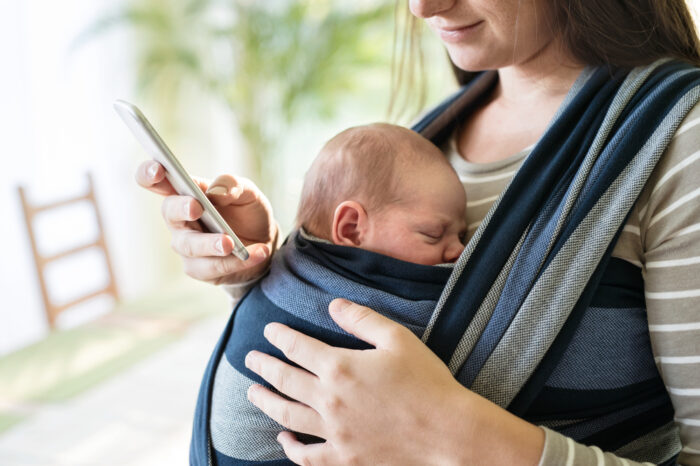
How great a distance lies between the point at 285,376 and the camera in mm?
831

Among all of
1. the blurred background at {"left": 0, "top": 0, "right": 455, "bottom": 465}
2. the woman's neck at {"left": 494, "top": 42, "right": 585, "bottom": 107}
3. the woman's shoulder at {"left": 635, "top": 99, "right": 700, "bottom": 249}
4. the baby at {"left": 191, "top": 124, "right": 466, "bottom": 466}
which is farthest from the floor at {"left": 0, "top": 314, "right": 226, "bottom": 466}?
the woman's shoulder at {"left": 635, "top": 99, "right": 700, "bottom": 249}

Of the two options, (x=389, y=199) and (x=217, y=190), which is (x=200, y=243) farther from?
(x=389, y=199)

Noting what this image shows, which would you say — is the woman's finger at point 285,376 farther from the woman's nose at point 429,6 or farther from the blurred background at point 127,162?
the blurred background at point 127,162

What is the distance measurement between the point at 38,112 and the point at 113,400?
65.2 inches

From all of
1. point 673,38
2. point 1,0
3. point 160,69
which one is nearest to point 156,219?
point 160,69

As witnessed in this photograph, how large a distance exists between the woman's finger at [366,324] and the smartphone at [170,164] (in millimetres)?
174

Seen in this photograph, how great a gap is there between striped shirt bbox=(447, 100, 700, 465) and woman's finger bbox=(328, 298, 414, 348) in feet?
0.70

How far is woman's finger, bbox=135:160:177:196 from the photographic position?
2.98 feet

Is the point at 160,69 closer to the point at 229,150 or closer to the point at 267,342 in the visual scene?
the point at 229,150

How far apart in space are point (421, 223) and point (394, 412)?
0.35 m

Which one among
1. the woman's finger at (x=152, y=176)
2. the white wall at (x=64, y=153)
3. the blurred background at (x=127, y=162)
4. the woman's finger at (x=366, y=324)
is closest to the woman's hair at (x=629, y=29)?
the woman's finger at (x=366, y=324)

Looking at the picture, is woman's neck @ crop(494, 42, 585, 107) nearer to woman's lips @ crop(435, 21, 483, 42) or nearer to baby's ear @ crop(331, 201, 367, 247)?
woman's lips @ crop(435, 21, 483, 42)

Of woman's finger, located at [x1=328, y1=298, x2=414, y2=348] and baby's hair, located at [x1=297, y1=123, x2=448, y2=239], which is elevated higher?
baby's hair, located at [x1=297, y1=123, x2=448, y2=239]

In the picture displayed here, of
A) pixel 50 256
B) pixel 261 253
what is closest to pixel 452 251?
pixel 261 253
